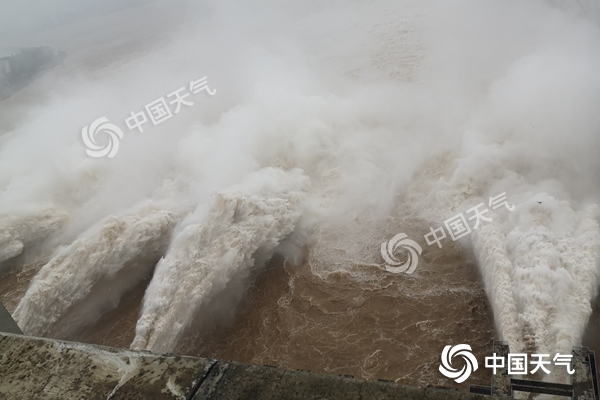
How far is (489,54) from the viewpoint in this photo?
1451cm

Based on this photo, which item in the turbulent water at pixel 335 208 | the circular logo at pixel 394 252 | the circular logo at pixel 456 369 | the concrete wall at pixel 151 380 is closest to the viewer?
the concrete wall at pixel 151 380

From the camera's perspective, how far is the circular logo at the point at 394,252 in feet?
26.3

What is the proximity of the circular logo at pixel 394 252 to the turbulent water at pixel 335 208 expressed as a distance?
0.20m

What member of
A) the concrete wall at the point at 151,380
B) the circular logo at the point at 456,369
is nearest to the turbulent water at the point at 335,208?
the circular logo at the point at 456,369

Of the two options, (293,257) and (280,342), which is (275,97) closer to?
(293,257)

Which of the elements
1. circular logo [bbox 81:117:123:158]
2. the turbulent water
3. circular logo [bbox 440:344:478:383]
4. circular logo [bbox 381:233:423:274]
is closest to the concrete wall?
the turbulent water

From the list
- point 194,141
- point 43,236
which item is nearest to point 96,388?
point 43,236

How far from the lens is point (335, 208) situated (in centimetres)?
983

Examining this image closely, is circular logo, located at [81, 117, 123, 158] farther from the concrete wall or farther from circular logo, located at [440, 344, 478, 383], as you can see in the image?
circular logo, located at [440, 344, 478, 383]

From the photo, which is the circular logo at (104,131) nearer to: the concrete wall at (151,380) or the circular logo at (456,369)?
the concrete wall at (151,380)

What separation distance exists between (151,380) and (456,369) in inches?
189

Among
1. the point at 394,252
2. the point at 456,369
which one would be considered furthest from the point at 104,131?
the point at 456,369

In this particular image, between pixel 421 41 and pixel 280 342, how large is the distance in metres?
14.0

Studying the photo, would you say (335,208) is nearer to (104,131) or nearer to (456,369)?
(456,369)
